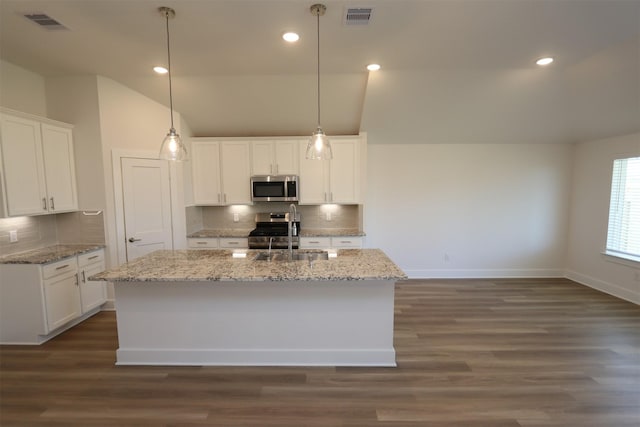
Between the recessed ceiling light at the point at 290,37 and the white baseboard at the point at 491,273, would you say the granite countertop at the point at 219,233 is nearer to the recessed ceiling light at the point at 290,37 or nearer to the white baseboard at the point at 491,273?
the recessed ceiling light at the point at 290,37

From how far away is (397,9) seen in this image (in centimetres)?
231

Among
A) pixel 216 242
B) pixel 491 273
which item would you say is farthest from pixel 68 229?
pixel 491 273

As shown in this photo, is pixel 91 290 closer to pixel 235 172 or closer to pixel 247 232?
pixel 247 232

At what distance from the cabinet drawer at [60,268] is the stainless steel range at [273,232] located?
2.13m

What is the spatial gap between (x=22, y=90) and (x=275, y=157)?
3083 millimetres

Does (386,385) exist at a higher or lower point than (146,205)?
lower

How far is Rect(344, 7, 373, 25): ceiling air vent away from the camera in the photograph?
2.31 m

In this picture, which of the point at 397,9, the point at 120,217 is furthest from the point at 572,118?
the point at 120,217

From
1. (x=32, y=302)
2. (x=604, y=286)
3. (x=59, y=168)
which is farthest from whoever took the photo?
(x=604, y=286)

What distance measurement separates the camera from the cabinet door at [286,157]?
15.3ft

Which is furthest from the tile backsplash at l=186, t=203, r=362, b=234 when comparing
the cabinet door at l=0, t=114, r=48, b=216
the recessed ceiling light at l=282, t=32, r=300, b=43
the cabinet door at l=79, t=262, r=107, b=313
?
the recessed ceiling light at l=282, t=32, r=300, b=43

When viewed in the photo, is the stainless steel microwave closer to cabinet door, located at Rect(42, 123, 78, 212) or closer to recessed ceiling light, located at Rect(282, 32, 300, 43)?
recessed ceiling light, located at Rect(282, 32, 300, 43)

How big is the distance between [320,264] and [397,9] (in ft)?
7.22

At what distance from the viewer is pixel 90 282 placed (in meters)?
3.60
